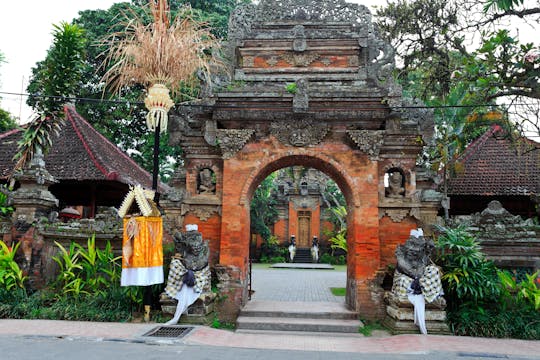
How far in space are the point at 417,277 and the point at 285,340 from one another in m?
2.56

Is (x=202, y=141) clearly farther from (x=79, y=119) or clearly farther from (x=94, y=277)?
(x=79, y=119)

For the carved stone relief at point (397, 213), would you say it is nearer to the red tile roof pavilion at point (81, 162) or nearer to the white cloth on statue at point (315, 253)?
the red tile roof pavilion at point (81, 162)

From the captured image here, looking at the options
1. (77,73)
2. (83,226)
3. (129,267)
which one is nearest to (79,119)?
(77,73)

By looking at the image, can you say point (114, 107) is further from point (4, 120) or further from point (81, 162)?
point (81, 162)

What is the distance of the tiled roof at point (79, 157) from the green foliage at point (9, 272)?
4053mm

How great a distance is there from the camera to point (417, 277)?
7414 mm

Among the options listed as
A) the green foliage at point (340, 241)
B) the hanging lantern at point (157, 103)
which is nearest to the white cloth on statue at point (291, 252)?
the green foliage at point (340, 241)

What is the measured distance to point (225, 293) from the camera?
27.3 ft

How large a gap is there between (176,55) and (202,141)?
1.97 meters

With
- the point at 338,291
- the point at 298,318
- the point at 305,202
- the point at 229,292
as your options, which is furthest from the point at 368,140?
the point at 305,202

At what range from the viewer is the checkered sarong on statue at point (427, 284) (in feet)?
24.1

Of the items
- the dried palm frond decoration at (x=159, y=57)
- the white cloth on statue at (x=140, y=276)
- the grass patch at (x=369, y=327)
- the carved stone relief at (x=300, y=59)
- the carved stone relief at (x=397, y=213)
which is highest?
the carved stone relief at (x=300, y=59)

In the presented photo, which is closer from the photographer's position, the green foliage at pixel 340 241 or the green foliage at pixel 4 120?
the green foliage at pixel 340 241

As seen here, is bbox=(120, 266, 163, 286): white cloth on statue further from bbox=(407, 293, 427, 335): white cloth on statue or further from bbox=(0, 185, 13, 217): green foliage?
bbox=(407, 293, 427, 335): white cloth on statue
